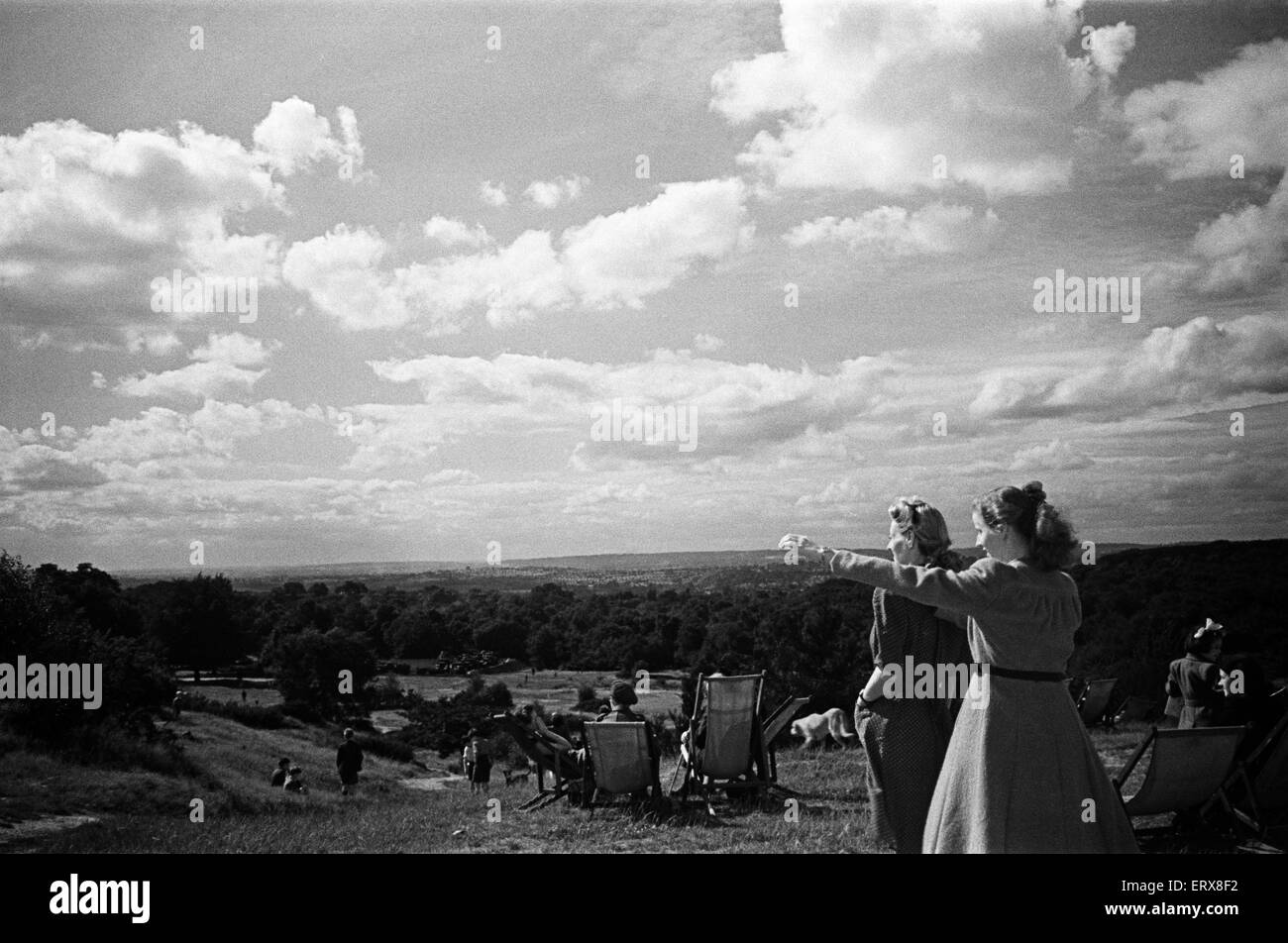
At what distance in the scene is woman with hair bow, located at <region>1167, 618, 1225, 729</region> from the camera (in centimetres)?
545

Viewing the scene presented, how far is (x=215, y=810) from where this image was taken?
262 inches

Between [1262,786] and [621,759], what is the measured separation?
119 inches

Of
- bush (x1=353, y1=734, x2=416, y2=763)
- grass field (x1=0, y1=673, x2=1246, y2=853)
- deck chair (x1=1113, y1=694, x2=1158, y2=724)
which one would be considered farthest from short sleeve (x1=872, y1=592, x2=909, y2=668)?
deck chair (x1=1113, y1=694, x2=1158, y2=724)

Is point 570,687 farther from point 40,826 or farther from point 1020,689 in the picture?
point 1020,689

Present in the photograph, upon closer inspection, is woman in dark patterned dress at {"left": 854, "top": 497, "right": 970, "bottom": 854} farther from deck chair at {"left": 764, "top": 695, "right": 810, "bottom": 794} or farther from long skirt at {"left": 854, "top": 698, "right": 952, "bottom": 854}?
deck chair at {"left": 764, "top": 695, "right": 810, "bottom": 794}

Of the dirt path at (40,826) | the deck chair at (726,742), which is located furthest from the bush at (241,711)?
the deck chair at (726,742)

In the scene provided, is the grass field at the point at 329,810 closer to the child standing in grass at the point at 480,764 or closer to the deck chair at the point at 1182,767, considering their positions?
the child standing in grass at the point at 480,764

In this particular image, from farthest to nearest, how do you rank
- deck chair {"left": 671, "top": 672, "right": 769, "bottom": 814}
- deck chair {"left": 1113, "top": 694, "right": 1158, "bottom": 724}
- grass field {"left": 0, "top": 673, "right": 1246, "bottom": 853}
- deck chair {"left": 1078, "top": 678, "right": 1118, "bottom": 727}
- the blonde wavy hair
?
deck chair {"left": 1113, "top": 694, "right": 1158, "bottom": 724} → deck chair {"left": 1078, "top": 678, "right": 1118, "bottom": 727} → deck chair {"left": 671, "top": 672, "right": 769, "bottom": 814} → grass field {"left": 0, "top": 673, "right": 1246, "bottom": 853} → the blonde wavy hair

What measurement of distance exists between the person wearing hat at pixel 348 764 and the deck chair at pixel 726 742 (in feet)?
6.86

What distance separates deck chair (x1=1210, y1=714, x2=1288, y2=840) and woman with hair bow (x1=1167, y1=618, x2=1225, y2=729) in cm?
28

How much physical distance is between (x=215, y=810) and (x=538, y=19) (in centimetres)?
495

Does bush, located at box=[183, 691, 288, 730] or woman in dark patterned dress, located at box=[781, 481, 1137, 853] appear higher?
woman in dark patterned dress, located at box=[781, 481, 1137, 853]
